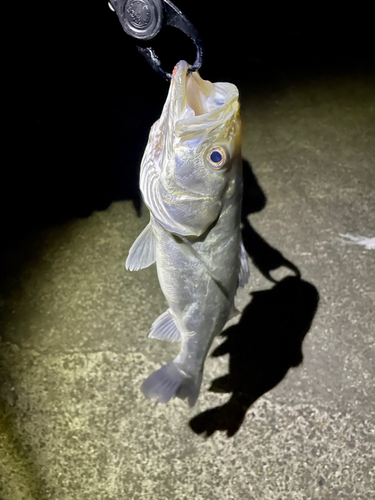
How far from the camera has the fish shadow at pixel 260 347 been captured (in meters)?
2.01

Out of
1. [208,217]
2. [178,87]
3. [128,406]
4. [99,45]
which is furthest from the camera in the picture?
[99,45]

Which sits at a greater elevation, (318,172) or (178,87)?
(178,87)

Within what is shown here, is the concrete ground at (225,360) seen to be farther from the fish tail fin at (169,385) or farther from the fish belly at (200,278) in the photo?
the fish belly at (200,278)

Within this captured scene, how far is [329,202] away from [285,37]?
4.33ft

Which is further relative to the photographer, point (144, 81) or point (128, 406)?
point (144, 81)

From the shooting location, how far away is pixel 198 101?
998mm

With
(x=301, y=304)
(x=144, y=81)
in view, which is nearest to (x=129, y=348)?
(x=301, y=304)

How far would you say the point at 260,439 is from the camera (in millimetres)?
1961

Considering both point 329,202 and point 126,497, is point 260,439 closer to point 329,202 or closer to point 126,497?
point 126,497

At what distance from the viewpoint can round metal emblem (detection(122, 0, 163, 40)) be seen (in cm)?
92

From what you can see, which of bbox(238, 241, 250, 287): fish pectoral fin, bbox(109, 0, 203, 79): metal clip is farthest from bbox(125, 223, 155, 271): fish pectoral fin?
bbox(109, 0, 203, 79): metal clip

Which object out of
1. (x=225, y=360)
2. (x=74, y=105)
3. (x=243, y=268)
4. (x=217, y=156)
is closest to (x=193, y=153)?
(x=217, y=156)

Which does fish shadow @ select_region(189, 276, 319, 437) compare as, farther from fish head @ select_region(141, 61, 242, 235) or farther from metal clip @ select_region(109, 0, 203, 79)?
metal clip @ select_region(109, 0, 203, 79)

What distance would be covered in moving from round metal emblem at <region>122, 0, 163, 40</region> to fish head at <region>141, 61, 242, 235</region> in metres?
0.14
